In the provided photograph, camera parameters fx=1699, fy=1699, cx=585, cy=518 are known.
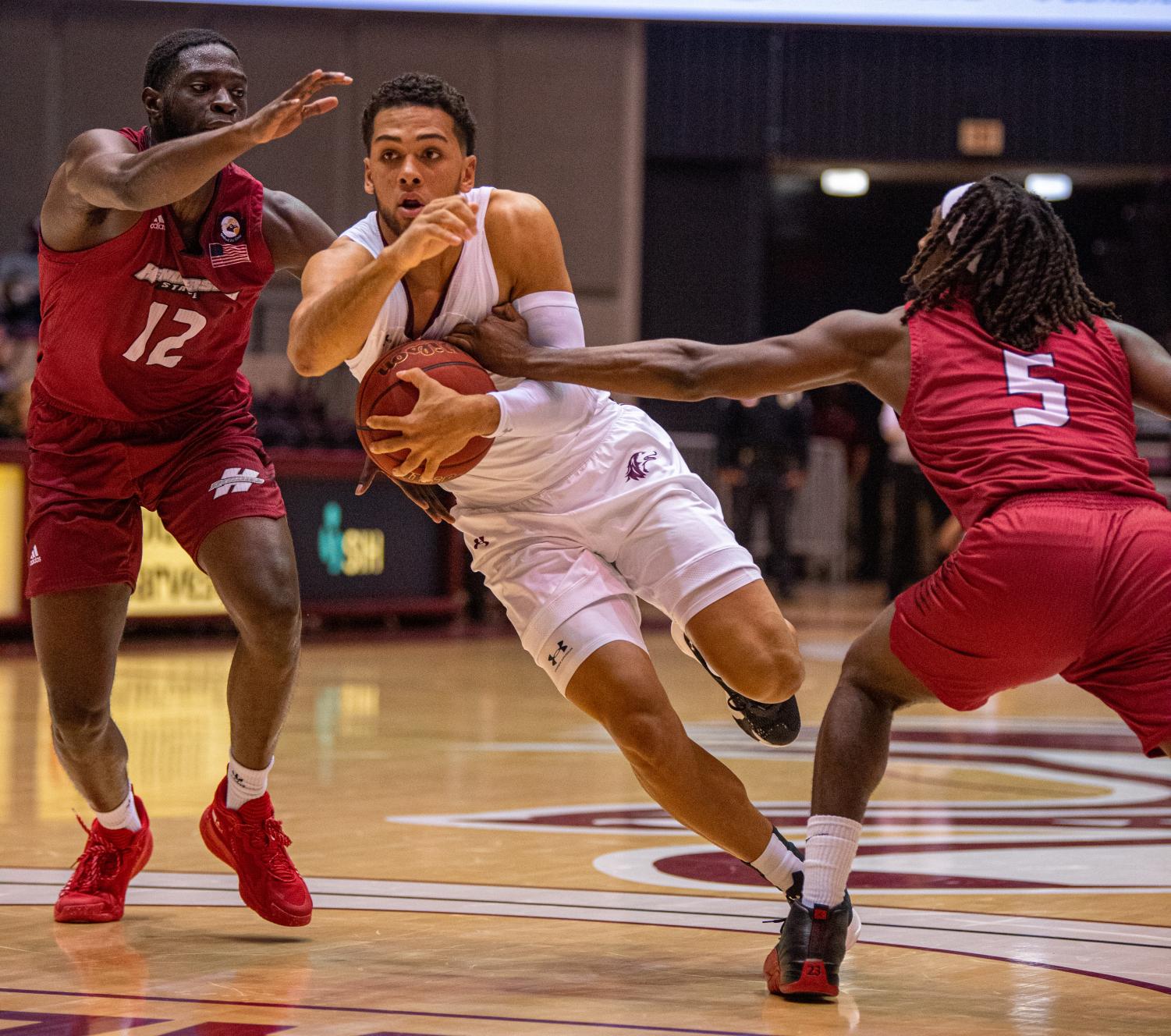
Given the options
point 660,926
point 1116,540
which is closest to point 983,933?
point 660,926

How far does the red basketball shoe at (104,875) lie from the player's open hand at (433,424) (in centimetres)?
128

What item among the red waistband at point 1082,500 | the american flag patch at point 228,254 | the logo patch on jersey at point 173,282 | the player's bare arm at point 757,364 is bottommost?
the red waistband at point 1082,500

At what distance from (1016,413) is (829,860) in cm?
93

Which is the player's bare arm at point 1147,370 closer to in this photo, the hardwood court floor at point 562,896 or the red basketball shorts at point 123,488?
the hardwood court floor at point 562,896

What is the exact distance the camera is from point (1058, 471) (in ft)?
10.3

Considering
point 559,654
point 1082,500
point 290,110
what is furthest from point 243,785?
point 1082,500

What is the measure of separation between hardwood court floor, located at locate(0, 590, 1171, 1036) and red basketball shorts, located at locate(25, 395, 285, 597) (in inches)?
32.0

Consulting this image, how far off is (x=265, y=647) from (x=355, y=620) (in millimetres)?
8649

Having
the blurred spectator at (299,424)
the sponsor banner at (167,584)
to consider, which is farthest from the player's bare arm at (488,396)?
the blurred spectator at (299,424)

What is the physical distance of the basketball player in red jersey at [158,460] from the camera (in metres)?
3.86

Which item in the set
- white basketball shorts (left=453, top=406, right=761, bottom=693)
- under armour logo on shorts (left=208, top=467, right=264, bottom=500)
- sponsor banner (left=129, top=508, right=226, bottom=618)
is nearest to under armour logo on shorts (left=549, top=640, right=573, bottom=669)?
white basketball shorts (left=453, top=406, right=761, bottom=693)

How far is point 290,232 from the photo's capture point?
13.4 feet

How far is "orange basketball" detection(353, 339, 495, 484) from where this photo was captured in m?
→ 3.38

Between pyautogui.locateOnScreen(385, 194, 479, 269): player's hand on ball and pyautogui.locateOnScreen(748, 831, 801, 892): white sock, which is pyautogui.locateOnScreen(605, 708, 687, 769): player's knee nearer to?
pyautogui.locateOnScreen(748, 831, 801, 892): white sock
